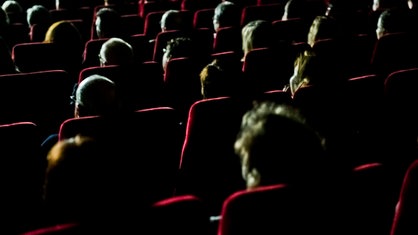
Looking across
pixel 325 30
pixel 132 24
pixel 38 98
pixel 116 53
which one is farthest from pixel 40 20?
pixel 325 30

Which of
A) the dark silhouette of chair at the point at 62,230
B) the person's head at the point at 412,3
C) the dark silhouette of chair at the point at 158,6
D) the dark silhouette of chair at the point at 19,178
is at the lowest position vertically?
the dark silhouette of chair at the point at 19,178

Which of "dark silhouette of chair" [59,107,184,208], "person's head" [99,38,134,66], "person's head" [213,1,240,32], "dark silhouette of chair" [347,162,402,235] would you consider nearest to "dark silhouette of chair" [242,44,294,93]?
"person's head" [99,38,134,66]

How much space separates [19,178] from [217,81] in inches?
38.8

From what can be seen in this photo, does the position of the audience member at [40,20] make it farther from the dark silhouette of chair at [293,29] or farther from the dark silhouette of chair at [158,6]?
the dark silhouette of chair at [293,29]

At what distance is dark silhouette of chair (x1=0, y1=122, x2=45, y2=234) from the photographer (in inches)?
78.9

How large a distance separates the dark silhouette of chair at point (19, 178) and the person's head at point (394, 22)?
8.68 feet

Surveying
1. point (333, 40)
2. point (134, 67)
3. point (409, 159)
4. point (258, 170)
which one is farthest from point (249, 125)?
point (333, 40)

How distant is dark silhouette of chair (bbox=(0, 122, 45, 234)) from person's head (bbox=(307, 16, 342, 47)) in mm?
2177

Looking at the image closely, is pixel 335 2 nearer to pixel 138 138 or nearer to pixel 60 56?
pixel 60 56

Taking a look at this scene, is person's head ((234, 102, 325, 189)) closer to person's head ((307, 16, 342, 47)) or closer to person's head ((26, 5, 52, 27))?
person's head ((307, 16, 342, 47))

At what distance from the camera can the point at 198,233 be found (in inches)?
55.3

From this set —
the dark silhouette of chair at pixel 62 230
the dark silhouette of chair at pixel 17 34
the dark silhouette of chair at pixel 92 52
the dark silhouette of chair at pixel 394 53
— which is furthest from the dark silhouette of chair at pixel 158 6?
the dark silhouette of chair at pixel 62 230

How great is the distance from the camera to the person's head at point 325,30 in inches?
145

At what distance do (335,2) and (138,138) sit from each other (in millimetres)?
2939
